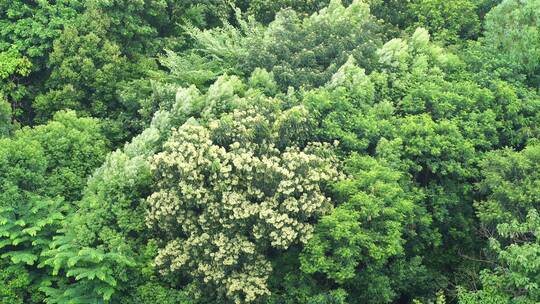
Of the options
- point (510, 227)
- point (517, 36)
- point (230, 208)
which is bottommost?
point (510, 227)

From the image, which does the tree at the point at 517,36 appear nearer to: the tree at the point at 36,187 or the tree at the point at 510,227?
the tree at the point at 510,227

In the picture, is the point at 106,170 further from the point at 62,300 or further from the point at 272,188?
the point at 272,188

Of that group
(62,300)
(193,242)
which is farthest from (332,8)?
(62,300)

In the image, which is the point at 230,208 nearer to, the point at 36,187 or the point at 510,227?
the point at 36,187

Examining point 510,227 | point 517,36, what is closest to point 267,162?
point 510,227

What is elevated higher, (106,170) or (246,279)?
(106,170)

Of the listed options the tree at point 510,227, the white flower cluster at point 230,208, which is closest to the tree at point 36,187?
the white flower cluster at point 230,208
